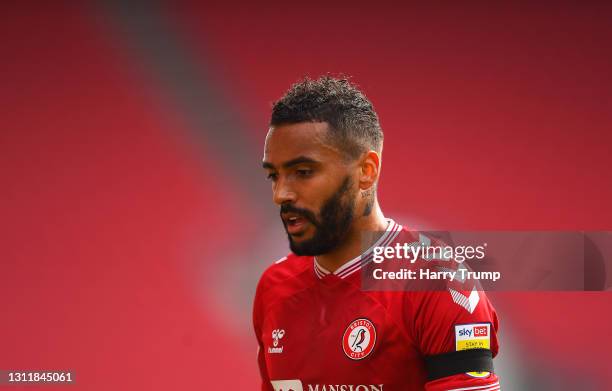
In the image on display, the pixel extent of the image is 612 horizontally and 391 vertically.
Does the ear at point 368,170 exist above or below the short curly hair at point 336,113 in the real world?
below

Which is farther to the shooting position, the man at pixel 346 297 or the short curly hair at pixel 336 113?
the short curly hair at pixel 336 113

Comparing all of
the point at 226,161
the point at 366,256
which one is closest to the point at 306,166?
the point at 366,256

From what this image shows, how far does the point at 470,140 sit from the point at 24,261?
1902 millimetres

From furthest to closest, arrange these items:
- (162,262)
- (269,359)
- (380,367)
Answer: (162,262)
(269,359)
(380,367)

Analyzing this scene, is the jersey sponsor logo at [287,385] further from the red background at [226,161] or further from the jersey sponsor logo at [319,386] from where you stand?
the red background at [226,161]

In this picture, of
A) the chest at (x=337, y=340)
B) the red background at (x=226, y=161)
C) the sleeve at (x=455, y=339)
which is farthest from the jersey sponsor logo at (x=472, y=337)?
the red background at (x=226, y=161)

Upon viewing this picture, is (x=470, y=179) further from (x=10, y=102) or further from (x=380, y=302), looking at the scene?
(x=10, y=102)

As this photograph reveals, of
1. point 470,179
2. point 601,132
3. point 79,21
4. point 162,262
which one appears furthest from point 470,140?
point 79,21

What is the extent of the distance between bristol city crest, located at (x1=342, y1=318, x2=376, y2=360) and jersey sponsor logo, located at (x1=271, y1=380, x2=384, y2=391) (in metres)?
0.05

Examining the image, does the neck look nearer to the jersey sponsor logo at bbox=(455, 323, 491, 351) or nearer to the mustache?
the mustache

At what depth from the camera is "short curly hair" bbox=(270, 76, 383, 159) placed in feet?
4.38

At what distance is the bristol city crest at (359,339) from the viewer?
1.31 meters

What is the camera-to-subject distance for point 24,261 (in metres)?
2.93

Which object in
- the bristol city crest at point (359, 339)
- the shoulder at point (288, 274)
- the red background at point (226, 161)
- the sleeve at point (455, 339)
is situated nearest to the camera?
the sleeve at point (455, 339)
